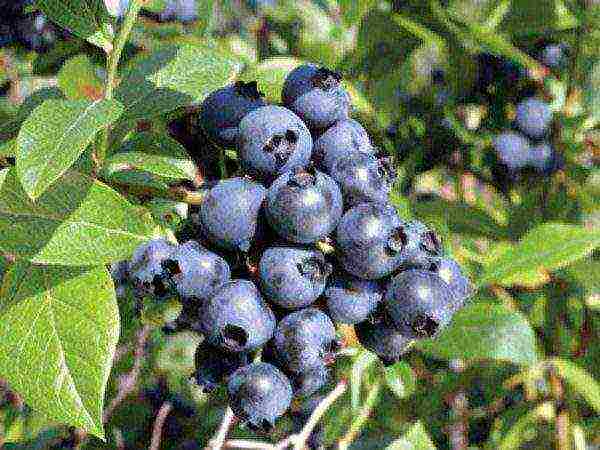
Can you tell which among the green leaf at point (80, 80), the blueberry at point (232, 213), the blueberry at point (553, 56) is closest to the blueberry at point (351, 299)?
the blueberry at point (232, 213)

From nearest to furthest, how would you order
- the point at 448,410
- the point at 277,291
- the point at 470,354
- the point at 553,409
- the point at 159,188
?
the point at 277,291
the point at 159,188
the point at 470,354
the point at 553,409
the point at 448,410

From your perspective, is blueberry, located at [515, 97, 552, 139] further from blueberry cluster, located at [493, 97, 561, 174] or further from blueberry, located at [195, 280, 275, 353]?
blueberry, located at [195, 280, 275, 353]

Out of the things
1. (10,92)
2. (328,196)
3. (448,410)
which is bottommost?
(448,410)

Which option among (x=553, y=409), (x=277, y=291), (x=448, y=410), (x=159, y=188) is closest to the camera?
(x=277, y=291)

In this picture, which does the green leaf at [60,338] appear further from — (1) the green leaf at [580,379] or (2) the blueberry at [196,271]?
(1) the green leaf at [580,379]

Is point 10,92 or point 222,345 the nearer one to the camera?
point 222,345

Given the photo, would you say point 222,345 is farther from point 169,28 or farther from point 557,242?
point 169,28

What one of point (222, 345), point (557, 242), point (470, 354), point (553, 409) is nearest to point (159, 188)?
point (222, 345)
